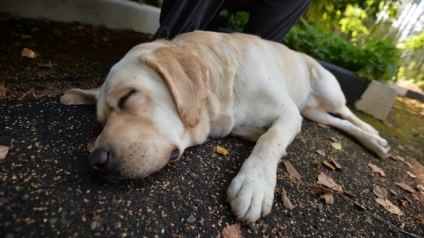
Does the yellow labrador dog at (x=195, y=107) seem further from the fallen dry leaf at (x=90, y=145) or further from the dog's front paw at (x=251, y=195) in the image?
the fallen dry leaf at (x=90, y=145)

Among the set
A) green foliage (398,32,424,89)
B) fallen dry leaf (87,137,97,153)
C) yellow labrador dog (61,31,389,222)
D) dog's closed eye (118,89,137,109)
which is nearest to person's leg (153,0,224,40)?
yellow labrador dog (61,31,389,222)

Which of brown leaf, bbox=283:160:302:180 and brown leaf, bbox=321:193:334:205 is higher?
brown leaf, bbox=321:193:334:205

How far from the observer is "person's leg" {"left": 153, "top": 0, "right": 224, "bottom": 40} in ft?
9.29

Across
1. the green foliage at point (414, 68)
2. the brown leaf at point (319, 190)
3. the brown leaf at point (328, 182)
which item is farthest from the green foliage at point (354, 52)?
the green foliage at point (414, 68)

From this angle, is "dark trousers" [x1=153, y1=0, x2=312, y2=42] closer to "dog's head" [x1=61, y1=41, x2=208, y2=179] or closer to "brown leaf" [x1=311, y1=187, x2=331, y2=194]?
"dog's head" [x1=61, y1=41, x2=208, y2=179]

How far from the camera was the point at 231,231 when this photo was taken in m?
1.53

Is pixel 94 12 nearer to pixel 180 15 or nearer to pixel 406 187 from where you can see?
pixel 180 15

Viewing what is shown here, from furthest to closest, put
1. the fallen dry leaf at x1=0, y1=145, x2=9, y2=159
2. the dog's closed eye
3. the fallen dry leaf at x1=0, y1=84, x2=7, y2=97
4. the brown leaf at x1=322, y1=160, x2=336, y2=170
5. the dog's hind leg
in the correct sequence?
the dog's hind leg → the brown leaf at x1=322, y1=160, x2=336, y2=170 → the fallen dry leaf at x1=0, y1=84, x2=7, y2=97 → the dog's closed eye → the fallen dry leaf at x1=0, y1=145, x2=9, y2=159

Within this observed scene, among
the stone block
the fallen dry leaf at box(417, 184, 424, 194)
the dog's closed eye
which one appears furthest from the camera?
the stone block

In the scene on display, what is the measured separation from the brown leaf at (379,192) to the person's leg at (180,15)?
247 centimetres

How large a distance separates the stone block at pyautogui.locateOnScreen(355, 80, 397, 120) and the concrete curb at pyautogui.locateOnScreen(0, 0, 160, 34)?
405cm

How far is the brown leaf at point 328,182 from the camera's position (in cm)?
231

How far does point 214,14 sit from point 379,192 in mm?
2677

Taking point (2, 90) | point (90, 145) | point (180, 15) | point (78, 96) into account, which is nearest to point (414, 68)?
point (180, 15)
